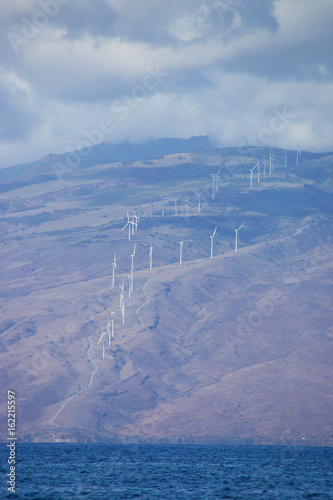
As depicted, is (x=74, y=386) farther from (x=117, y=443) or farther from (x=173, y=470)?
(x=173, y=470)

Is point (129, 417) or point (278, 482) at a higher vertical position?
point (278, 482)

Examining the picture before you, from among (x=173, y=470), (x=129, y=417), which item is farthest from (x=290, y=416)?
(x=173, y=470)

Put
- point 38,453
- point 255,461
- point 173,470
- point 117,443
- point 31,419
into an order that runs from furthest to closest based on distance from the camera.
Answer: point 31,419 < point 117,443 < point 38,453 < point 255,461 < point 173,470

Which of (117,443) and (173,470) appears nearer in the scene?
(173,470)

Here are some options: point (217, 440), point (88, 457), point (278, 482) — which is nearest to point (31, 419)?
point (217, 440)

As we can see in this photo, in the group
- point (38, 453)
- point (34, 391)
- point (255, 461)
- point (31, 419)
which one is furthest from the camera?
point (34, 391)

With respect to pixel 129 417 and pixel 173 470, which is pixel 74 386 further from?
pixel 173 470
